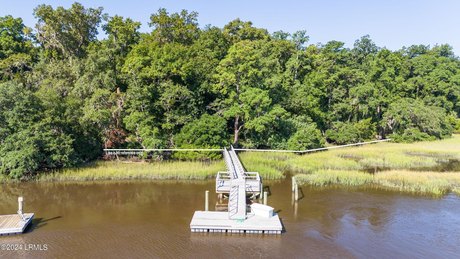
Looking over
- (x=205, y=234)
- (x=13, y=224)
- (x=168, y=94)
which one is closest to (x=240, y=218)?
(x=205, y=234)

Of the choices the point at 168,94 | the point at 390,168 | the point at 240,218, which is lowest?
the point at 240,218

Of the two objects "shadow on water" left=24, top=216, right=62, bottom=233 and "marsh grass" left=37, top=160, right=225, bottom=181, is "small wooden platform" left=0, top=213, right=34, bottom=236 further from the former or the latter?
"marsh grass" left=37, top=160, right=225, bottom=181

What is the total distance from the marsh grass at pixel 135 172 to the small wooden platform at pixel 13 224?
8.27 m

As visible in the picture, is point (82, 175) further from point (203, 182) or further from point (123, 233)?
point (123, 233)

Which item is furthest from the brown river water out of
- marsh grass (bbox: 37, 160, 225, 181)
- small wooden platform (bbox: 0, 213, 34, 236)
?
marsh grass (bbox: 37, 160, 225, 181)

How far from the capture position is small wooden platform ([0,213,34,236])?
1542 centimetres

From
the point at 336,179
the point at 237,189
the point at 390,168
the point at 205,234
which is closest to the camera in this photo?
the point at 205,234

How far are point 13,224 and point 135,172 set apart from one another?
1072 cm

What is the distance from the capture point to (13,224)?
→ 15.9 m

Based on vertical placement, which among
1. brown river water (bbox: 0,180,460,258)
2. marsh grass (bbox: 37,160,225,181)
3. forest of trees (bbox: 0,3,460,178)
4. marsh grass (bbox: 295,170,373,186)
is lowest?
brown river water (bbox: 0,180,460,258)

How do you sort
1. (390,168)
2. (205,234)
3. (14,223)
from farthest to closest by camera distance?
1. (390,168)
2. (14,223)
3. (205,234)

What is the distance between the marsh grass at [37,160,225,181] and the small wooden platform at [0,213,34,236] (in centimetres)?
827

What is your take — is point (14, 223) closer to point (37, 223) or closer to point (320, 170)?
point (37, 223)

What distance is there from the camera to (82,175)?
25.3 meters
